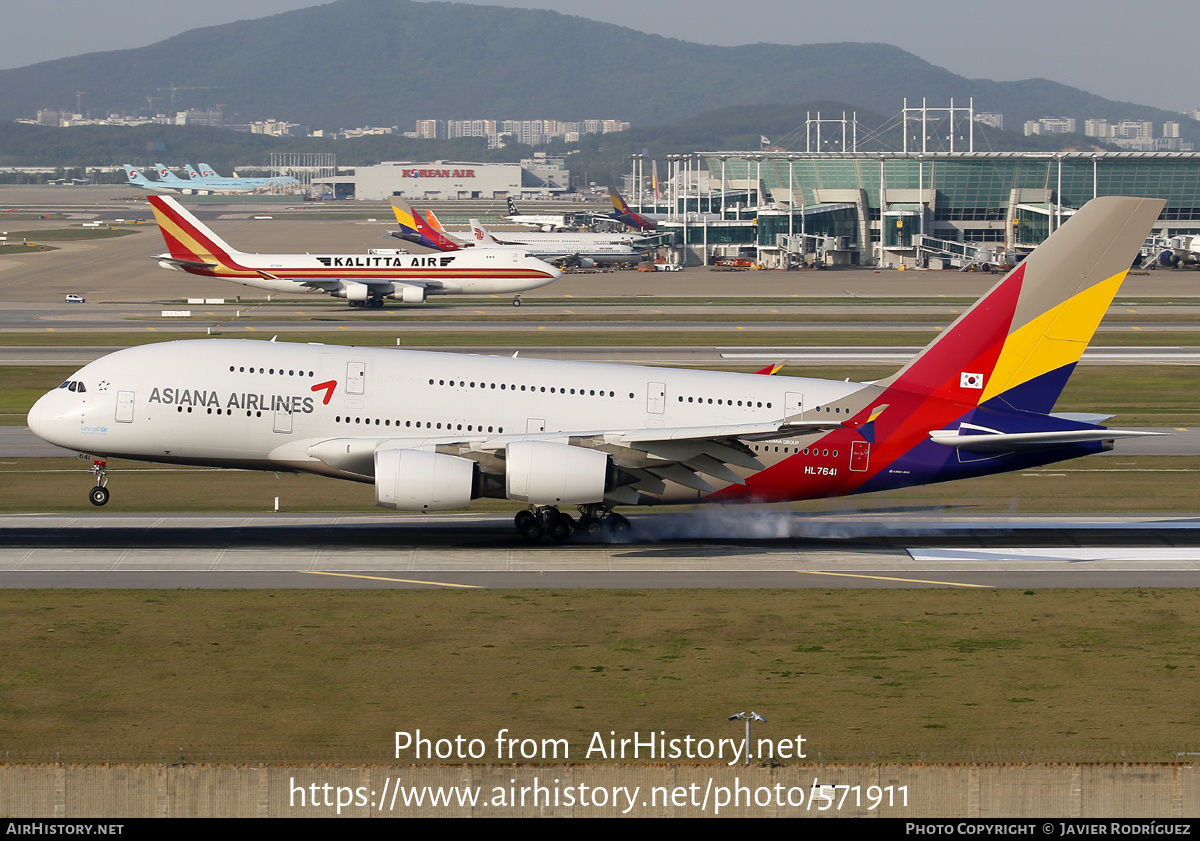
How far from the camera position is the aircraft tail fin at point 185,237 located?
337 ft

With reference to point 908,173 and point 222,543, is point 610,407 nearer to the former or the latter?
point 222,543

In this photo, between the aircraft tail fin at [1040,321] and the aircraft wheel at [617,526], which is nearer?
the aircraft tail fin at [1040,321]

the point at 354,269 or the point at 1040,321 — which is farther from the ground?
the point at 354,269

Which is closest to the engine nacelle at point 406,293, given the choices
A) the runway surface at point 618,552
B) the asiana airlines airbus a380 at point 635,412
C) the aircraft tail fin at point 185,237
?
the aircraft tail fin at point 185,237

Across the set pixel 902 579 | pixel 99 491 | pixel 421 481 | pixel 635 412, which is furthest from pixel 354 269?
pixel 902 579

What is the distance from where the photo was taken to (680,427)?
36344 mm

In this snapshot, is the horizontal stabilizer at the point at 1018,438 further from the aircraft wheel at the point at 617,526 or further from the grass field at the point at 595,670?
the aircraft wheel at the point at 617,526

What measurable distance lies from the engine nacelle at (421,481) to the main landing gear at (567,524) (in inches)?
136

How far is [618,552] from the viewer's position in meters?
35.8

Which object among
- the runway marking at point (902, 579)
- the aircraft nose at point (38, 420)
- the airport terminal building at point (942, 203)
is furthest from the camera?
the airport terminal building at point (942, 203)

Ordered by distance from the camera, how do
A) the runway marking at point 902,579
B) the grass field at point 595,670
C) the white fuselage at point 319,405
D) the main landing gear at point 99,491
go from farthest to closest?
the main landing gear at point 99,491, the white fuselage at point 319,405, the runway marking at point 902,579, the grass field at point 595,670

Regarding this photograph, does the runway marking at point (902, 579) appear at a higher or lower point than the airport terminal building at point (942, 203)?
lower

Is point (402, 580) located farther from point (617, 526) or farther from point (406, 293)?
point (406, 293)

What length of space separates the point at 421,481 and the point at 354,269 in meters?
80.5
